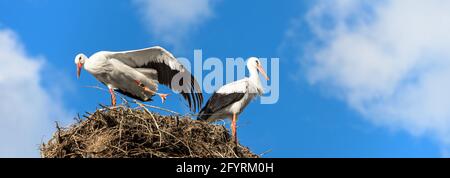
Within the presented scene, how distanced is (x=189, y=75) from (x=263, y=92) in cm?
102

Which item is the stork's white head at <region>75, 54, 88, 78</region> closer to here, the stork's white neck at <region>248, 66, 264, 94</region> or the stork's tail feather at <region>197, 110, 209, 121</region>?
the stork's tail feather at <region>197, 110, 209, 121</region>

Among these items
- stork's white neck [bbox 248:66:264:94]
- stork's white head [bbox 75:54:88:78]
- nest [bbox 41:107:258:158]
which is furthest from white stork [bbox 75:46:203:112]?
nest [bbox 41:107:258:158]

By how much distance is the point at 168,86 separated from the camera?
11172 millimetres

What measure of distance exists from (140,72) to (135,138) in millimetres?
3356

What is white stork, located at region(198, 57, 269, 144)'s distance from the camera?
10.5 meters

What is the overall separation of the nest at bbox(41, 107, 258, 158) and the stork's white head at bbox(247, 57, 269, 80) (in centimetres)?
274

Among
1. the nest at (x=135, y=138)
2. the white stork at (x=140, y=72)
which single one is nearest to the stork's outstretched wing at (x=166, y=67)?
the white stork at (x=140, y=72)

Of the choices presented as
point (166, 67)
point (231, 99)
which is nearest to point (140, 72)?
point (166, 67)

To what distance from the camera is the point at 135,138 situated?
781 cm
